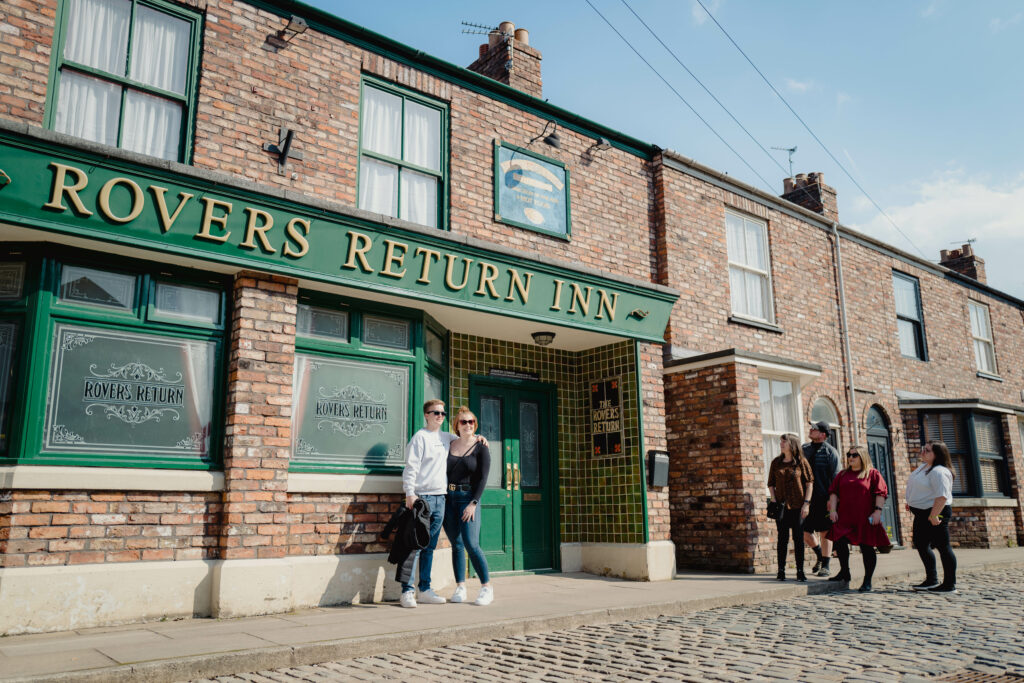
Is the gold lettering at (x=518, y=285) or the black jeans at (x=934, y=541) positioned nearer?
the black jeans at (x=934, y=541)

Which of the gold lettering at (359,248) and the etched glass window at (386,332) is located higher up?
the gold lettering at (359,248)

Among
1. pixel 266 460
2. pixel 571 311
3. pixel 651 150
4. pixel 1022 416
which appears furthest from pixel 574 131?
pixel 1022 416

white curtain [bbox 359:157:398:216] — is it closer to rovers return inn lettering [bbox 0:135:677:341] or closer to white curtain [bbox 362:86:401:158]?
white curtain [bbox 362:86:401:158]

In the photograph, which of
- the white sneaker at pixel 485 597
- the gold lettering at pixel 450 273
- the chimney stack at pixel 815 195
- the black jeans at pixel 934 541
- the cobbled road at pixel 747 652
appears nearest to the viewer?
the cobbled road at pixel 747 652

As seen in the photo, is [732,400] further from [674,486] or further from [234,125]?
[234,125]

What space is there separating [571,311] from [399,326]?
2.32 m

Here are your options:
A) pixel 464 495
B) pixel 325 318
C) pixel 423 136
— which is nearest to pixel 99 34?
pixel 325 318

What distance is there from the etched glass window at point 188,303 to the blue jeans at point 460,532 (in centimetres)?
286

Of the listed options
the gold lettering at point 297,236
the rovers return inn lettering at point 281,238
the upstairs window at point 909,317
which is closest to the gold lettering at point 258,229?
the rovers return inn lettering at point 281,238

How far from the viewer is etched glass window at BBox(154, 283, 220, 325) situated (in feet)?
22.4

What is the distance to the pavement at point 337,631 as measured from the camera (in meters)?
4.53

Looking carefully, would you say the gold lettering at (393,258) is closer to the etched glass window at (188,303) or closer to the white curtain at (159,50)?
the etched glass window at (188,303)

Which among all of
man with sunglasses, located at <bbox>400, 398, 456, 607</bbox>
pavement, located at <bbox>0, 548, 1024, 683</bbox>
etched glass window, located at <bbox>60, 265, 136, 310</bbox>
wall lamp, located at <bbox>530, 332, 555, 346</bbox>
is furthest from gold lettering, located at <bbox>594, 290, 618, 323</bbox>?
etched glass window, located at <bbox>60, 265, 136, 310</bbox>

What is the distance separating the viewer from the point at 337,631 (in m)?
5.59
